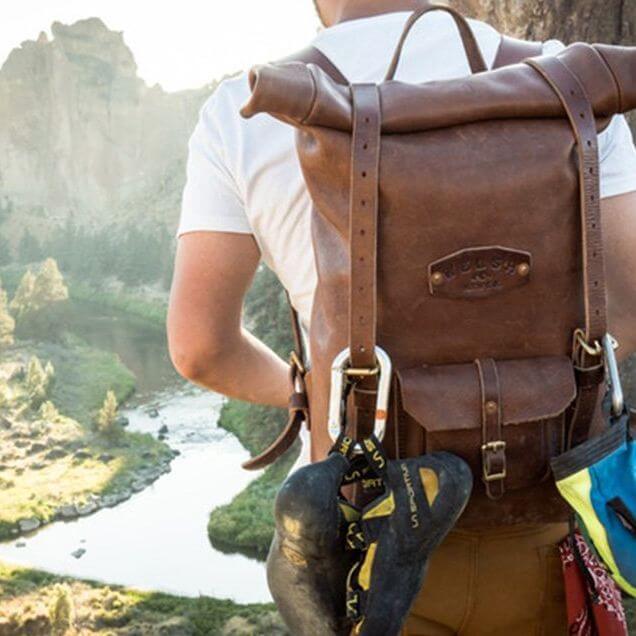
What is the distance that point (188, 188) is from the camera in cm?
129

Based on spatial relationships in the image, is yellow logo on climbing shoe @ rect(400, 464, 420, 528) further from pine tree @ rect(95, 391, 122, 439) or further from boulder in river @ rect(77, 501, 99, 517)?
pine tree @ rect(95, 391, 122, 439)

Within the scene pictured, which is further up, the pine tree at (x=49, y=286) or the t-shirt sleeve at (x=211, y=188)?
the t-shirt sleeve at (x=211, y=188)

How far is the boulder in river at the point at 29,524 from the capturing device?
2462 centimetres

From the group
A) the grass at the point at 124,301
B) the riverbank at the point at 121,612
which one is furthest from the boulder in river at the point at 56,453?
the grass at the point at 124,301

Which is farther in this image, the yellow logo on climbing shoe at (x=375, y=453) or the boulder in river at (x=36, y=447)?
the boulder in river at (x=36, y=447)

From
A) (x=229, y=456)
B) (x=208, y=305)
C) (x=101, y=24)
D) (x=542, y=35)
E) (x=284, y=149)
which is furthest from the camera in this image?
(x=101, y=24)

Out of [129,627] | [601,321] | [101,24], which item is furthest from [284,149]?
[101,24]

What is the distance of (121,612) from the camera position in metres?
18.2

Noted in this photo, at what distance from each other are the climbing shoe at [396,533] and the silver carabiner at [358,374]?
0.03 metres

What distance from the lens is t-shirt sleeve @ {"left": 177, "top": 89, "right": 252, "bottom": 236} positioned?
124 centimetres

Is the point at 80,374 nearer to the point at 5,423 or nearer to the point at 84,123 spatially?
the point at 5,423

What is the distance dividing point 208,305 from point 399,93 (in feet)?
1.35

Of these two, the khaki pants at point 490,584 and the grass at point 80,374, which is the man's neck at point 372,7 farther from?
the grass at point 80,374

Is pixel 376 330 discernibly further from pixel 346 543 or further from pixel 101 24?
pixel 101 24
